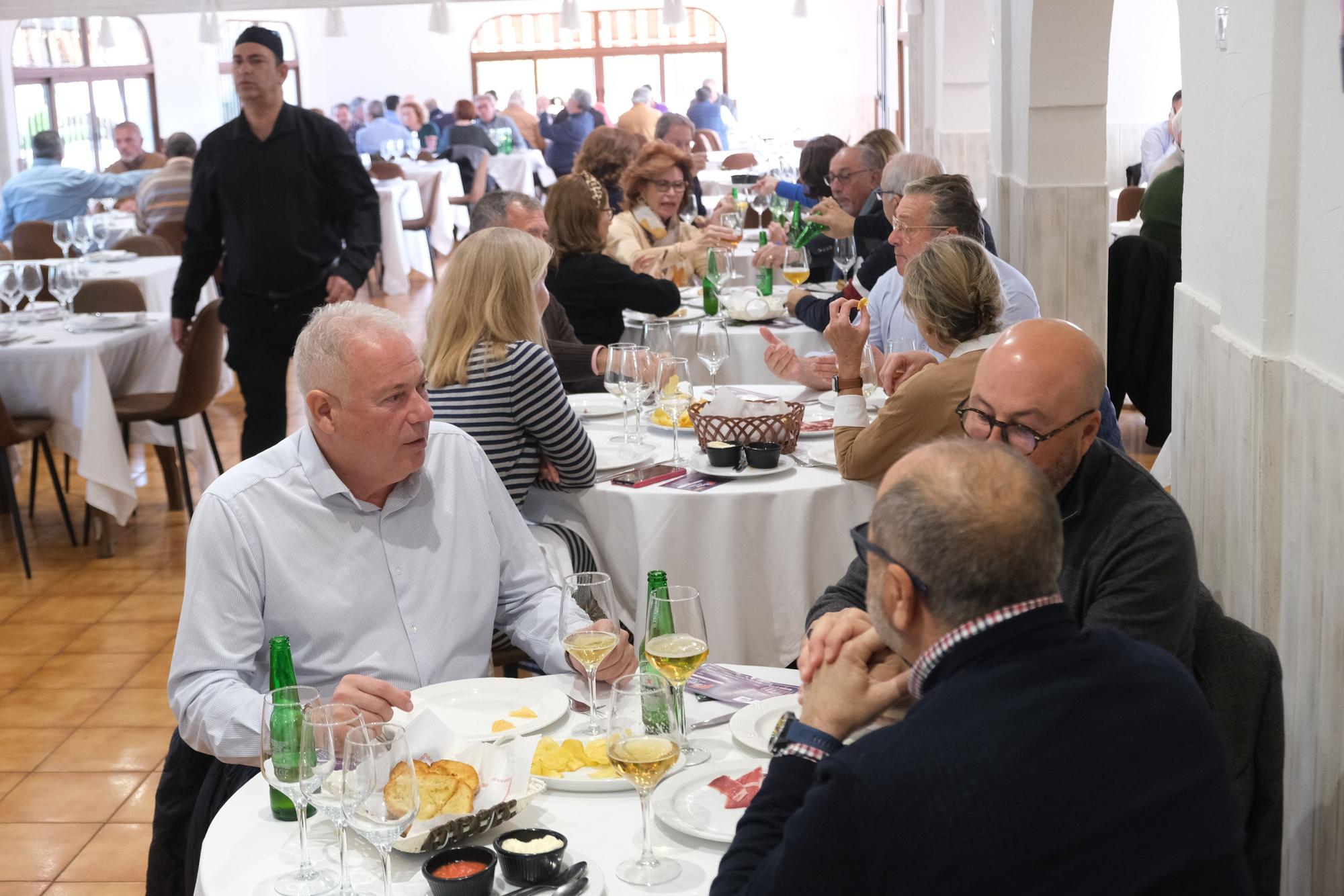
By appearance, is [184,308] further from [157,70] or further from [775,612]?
[157,70]

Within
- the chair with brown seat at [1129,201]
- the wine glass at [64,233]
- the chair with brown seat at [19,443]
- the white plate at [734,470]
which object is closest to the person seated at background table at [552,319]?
the white plate at [734,470]

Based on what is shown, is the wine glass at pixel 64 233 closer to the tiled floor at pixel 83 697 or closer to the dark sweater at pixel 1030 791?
the tiled floor at pixel 83 697

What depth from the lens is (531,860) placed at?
1511mm

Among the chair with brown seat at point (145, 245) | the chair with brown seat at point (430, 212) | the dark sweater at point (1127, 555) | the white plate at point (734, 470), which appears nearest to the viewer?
A: the dark sweater at point (1127, 555)

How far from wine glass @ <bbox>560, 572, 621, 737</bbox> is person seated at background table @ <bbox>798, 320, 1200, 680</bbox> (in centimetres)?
36

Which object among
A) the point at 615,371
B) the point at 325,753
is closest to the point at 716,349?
the point at 615,371

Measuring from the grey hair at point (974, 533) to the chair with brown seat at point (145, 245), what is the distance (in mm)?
7833

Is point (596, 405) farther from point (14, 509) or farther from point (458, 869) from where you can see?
point (458, 869)

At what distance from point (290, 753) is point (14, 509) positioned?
14.0 ft

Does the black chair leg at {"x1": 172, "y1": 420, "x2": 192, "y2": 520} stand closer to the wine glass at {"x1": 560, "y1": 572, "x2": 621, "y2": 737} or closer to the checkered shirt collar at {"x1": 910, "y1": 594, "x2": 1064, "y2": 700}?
the wine glass at {"x1": 560, "y1": 572, "x2": 621, "y2": 737}

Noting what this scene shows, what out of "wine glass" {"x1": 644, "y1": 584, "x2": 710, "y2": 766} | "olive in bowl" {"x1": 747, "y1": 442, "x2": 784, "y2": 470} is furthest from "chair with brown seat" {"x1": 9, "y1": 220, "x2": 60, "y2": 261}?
"wine glass" {"x1": 644, "y1": 584, "x2": 710, "y2": 766}

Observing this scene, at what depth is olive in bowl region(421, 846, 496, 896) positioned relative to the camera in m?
1.47

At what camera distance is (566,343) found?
4570 millimetres

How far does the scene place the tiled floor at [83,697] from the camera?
3.28 metres
